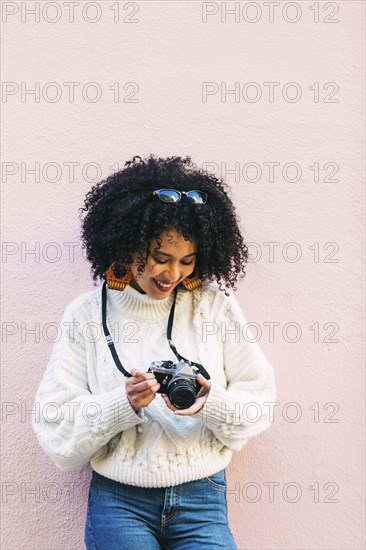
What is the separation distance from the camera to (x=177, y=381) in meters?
1.26

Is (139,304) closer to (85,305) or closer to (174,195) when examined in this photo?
(85,305)

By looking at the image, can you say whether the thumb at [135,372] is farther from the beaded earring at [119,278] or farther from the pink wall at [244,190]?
the pink wall at [244,190]

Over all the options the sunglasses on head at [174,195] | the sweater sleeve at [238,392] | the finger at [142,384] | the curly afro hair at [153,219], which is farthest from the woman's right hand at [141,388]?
the sunglasses on head at [174,195]

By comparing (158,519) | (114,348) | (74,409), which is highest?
(114,348)

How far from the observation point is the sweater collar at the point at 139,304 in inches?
57.3

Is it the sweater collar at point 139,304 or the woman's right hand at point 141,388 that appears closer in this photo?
the woman's right hand at point 141,388

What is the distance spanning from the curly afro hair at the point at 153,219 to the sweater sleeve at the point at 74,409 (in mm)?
185

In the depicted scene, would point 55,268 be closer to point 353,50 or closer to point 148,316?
point 148,316

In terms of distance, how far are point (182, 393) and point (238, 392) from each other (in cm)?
20

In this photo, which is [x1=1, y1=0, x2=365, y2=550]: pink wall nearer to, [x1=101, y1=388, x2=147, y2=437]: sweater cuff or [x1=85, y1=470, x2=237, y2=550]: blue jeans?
[x1=85, y1=470, x2=237, y2=550]: blue jeans

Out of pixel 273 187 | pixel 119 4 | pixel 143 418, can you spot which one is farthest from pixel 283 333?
pixel 119 4

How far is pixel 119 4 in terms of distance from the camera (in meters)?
1.72

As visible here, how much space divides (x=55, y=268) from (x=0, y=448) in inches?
18.7

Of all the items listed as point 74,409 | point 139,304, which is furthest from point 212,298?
point 74,409
